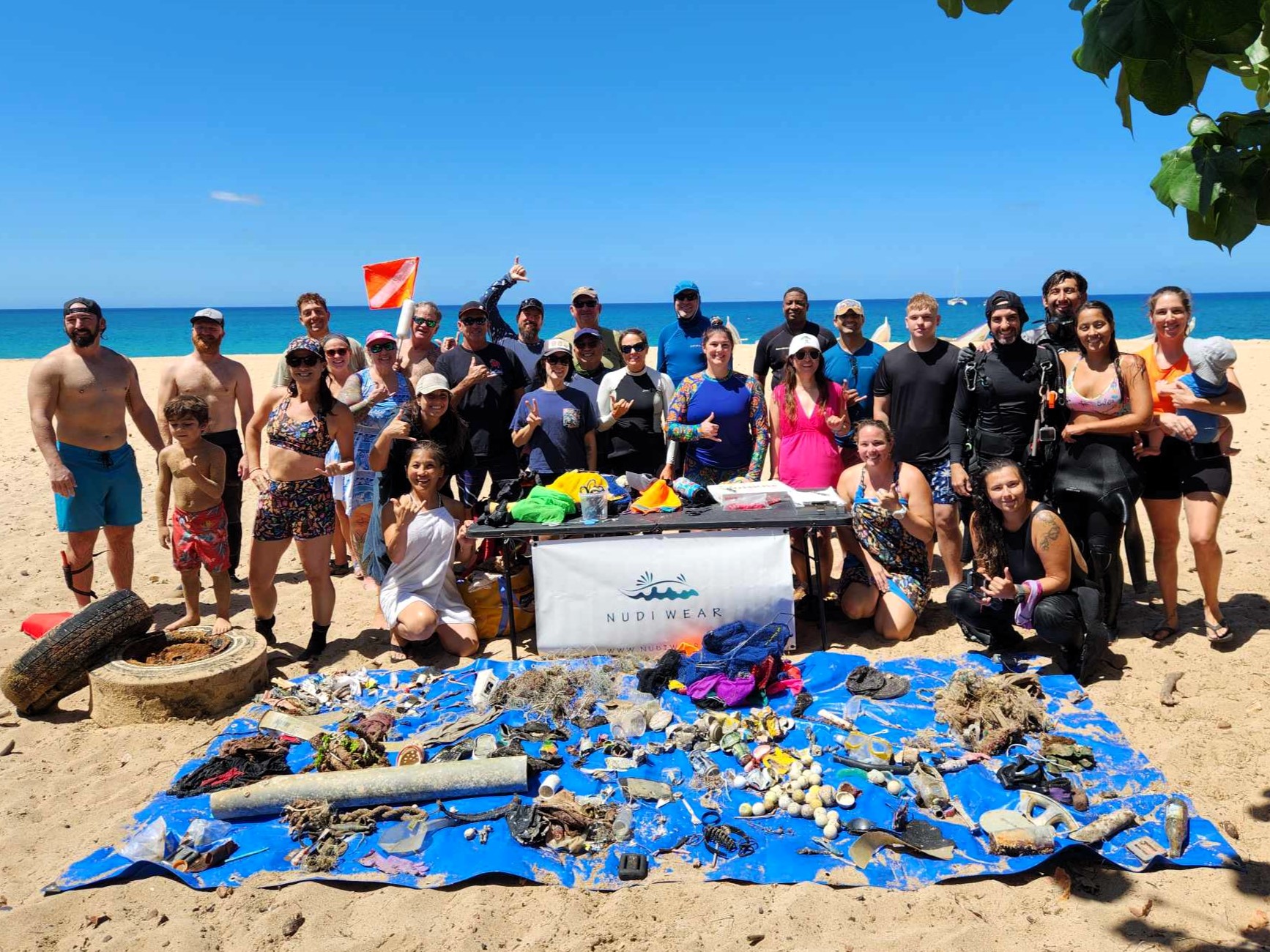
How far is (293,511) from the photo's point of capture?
5566 millimetres

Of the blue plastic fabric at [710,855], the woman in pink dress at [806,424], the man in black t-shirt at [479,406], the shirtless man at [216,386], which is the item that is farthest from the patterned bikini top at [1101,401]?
the shirtless man at [216,386]

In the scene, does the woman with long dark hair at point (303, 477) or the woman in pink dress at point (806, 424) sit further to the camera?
the woman in pink dress at point (806, 424)

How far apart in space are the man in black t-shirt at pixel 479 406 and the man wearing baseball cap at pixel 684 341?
1.52 m

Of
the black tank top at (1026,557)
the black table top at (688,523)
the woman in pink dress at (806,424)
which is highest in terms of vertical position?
the woman in pink dress at (806,424)

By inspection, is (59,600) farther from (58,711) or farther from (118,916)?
(118,916)

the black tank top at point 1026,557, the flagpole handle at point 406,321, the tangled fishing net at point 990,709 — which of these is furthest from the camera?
the flagpole handle at point 406,321

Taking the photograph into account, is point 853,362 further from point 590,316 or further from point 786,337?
point 590,316

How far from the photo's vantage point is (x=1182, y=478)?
5.52m

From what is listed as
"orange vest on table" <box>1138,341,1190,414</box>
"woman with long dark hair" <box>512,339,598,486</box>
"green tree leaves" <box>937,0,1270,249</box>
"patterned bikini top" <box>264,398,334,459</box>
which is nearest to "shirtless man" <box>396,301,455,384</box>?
"woman with long dark hair" <box>512,339,598,486</box>

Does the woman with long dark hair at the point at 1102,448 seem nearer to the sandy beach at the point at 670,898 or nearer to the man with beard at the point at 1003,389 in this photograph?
the man with beard at the point at 1003,389

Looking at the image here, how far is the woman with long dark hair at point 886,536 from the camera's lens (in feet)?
19.1

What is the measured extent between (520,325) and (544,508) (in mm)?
2552

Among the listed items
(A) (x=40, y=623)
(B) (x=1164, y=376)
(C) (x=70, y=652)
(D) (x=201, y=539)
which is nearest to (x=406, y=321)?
(D) (x=201, y=539)

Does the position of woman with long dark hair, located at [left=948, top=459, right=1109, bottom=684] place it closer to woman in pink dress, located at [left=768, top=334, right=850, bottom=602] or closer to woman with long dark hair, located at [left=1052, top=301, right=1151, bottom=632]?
woman with long dark hair, located at [left=1052, top=301, right=1151, bottom=632]
